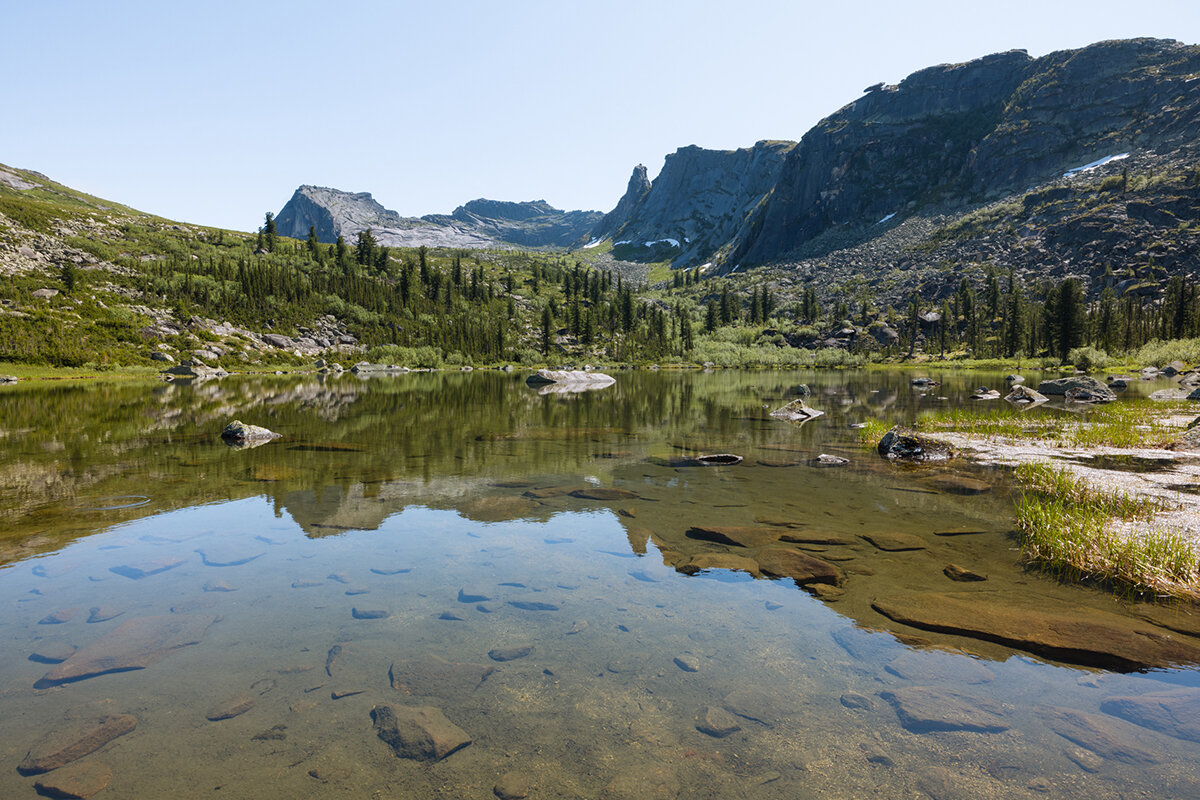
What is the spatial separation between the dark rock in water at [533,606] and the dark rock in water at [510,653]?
126cm

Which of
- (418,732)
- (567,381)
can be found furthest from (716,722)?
(567,381)

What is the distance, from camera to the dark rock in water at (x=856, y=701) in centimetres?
660

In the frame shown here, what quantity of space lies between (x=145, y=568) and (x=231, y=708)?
6.47 metres

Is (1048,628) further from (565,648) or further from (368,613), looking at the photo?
(368,613)

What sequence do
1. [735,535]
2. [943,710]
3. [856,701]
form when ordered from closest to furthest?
1. [943,710]
2. [856,701]
3. [735,535]

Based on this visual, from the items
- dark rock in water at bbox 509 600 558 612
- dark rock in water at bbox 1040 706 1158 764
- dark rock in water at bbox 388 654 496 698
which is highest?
dark rock in water at bbox 1040 706 1158 764

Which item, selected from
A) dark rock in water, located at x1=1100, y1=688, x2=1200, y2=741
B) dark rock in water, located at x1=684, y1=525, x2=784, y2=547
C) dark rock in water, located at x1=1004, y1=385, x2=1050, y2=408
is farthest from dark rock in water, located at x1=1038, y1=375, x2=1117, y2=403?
dark rock in water, located at x1=1100, y1=688, x2=1200, y2=741

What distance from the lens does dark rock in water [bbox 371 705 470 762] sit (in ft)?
19.0

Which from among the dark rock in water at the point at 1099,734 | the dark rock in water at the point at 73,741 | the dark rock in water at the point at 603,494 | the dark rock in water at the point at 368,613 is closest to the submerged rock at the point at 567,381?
the dark rock in water at the point at 603,494

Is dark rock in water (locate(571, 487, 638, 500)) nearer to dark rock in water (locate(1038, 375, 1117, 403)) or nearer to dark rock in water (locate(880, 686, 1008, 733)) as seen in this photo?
dark rock in water (locate(880, 686, 1008, 733))

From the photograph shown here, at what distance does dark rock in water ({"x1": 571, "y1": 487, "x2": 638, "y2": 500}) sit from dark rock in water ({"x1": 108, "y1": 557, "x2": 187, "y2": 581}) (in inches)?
393

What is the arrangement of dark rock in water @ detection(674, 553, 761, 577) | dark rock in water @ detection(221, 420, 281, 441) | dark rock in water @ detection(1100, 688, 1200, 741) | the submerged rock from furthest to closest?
the submerged rock, dark rock in water @ detection(221, 420, 281, 441), dark rock in water @ detection(674, 553, 761, 577), dark rock in water @ detection(1100, 688, 1200, 741)

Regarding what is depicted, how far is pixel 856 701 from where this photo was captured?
6742mm

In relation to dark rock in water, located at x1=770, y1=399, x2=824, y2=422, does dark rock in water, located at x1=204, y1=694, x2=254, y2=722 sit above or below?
above
